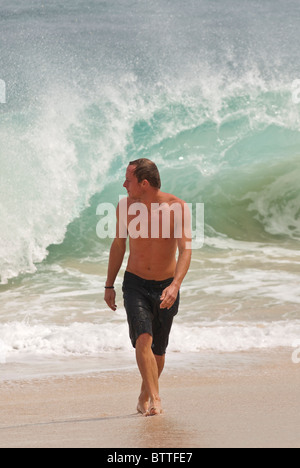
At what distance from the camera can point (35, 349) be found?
6.53 metres

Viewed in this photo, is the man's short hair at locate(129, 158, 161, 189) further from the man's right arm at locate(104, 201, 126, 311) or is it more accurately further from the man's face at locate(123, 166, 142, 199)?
the man's right arm at locate(104, 201, 126, 311)

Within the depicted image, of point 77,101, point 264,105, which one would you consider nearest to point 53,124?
point 77,101

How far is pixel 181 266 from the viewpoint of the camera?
3957mm

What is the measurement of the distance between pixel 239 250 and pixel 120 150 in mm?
4322

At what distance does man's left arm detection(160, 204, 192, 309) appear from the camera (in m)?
3.88

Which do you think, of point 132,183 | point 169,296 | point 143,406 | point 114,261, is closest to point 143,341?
point 169,296

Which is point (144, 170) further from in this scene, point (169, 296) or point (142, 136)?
point (142, 136)

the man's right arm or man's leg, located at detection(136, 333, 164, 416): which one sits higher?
the man's right arm

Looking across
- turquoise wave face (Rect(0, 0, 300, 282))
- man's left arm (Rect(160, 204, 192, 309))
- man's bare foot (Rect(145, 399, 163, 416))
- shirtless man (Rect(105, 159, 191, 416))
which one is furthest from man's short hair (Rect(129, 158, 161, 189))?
turquoise wave face (Rect(0, 0, 300, 282))

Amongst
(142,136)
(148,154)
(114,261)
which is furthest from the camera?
(148,154)

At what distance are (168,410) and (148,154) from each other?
38.7 ft

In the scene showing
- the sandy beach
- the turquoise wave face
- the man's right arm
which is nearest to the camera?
the sandy beach

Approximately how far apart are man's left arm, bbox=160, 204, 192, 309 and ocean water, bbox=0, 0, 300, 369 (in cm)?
251

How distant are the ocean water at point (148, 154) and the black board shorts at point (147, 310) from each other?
221 cm
